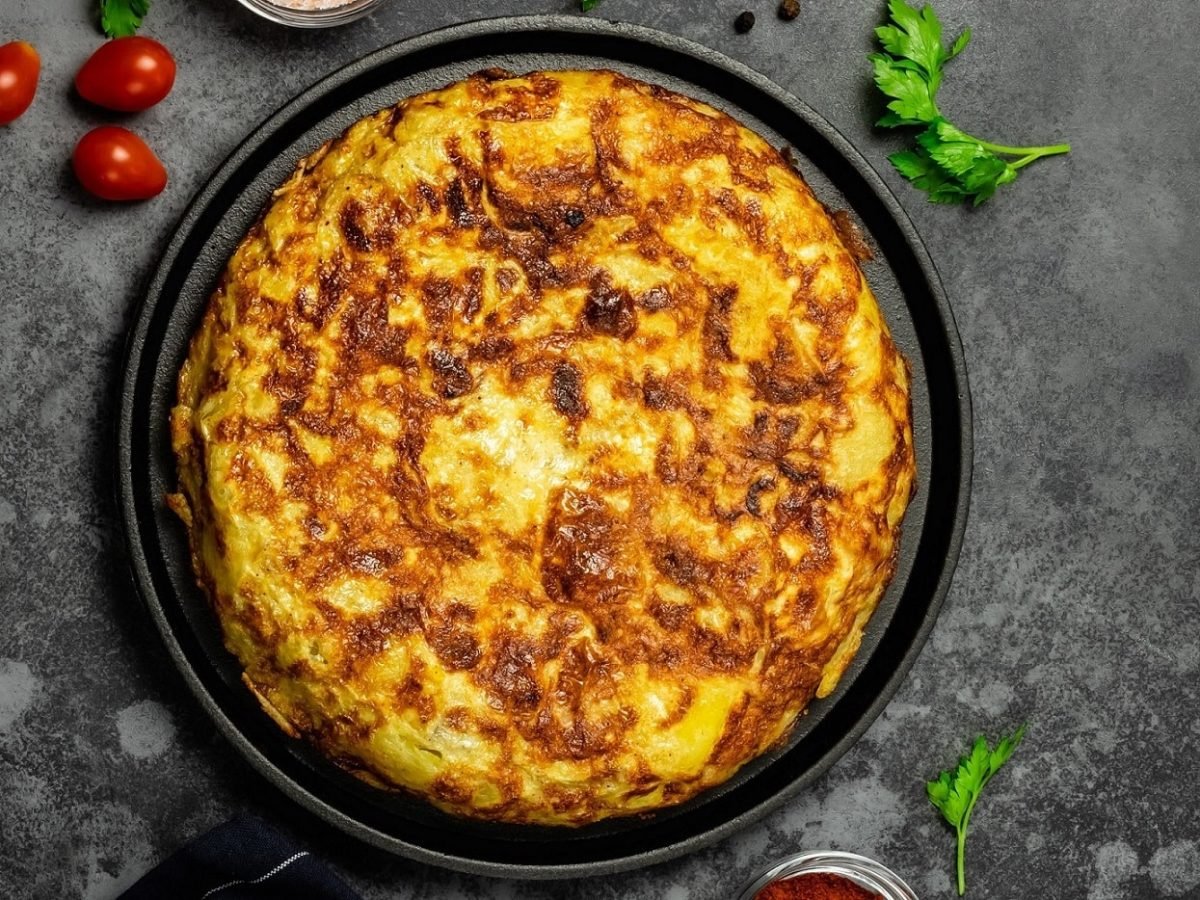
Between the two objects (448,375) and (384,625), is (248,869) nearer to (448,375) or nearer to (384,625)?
(384,625)

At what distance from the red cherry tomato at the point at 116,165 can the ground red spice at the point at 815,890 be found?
122 inches

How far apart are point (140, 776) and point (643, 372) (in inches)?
88.2

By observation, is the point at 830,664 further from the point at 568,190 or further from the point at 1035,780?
the point at 568,190

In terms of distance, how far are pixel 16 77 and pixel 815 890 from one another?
12.2 feet

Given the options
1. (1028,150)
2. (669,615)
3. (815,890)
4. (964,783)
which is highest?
(1028,150)

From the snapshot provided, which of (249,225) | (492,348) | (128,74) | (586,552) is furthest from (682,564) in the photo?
(128,74)

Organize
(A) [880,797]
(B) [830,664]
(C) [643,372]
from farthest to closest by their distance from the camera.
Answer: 1. (A) [880,797]
2. (B) [830,664]
3. (C) [643,372]

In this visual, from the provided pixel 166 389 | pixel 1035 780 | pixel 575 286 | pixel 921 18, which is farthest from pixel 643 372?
pixel 1035 780

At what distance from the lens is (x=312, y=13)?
157 inches

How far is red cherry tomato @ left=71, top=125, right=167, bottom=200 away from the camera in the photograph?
12.8ft

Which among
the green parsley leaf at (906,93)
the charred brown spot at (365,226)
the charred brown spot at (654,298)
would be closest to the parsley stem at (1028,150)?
the green parsley leaf at (906,93)

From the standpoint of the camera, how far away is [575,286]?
3377 millimetres

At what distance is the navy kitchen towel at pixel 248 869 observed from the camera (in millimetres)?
3926

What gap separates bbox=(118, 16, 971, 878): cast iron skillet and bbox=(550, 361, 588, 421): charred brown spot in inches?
46.8
